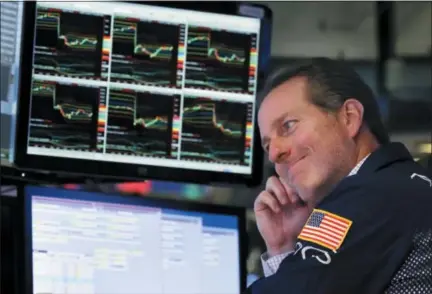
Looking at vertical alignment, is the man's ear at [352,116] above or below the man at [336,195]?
above

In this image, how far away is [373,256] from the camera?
1.16 metres

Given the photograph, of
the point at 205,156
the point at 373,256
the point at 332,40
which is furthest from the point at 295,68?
the point at 332,40

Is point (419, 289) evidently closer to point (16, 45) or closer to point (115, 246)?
point (115, 246)

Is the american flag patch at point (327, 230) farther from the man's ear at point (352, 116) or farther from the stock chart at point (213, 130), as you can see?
the stock chart at point (213, 130)

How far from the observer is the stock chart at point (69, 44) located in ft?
5.55

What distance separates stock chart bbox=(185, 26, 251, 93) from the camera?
180cm

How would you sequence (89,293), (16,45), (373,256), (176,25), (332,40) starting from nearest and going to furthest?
(373,256) < (89,293) < (16,45) < (176,25) < (332,40)

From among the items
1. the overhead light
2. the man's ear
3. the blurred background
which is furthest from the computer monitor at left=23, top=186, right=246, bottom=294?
the blurred background

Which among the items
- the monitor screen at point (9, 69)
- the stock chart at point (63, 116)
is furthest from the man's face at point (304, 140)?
the monitor screen at point (9, 69)

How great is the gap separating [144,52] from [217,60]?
18cm

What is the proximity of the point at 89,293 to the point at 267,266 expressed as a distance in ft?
1.27

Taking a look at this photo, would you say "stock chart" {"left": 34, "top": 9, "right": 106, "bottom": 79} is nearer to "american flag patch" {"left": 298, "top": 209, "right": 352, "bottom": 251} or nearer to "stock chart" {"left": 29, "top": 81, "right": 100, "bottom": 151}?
"stock chart" {"left": 29, "top": 81, "right": 100, "bottom": 151}

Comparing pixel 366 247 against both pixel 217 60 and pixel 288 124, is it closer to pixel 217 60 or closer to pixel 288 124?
pixel 288 124

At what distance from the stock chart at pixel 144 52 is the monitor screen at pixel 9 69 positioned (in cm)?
22
